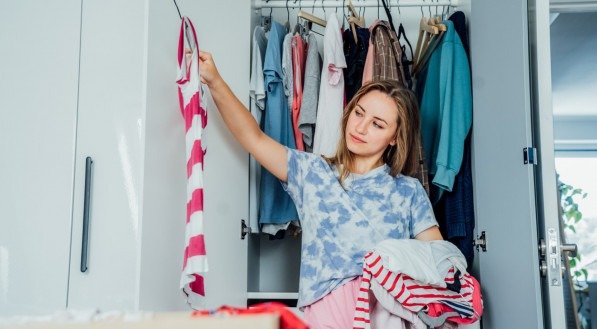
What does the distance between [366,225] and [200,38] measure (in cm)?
72

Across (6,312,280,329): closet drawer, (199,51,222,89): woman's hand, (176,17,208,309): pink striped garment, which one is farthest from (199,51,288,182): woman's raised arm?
(6,312,280,329): closet drawer

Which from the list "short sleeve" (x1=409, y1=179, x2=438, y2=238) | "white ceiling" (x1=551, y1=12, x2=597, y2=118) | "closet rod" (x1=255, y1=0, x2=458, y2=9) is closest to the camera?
"short sleeve" (x1=409, y1=179, x2=438, y2=238)

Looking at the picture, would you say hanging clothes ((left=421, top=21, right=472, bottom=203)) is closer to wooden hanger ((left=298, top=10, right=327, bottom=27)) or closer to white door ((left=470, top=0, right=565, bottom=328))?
white door ((left=470, top=0, right=565, bottom=328))

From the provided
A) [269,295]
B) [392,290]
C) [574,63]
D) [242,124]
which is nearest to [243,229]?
[269,295]

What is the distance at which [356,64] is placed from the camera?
2.23 metres

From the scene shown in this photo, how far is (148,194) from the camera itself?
132 cm

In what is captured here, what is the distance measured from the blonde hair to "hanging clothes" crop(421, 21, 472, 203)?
Result: 19 cm

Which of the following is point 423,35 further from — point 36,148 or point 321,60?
point 36,148

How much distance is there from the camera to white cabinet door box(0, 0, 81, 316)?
4.68ft

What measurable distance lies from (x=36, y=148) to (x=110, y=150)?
20 cm

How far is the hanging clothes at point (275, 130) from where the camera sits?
7.13 ft

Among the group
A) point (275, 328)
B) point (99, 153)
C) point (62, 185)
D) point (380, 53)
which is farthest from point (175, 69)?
point (275, 328)

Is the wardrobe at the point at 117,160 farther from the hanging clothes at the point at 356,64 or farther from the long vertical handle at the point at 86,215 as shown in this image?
the hanging clothes at the point at 356,64

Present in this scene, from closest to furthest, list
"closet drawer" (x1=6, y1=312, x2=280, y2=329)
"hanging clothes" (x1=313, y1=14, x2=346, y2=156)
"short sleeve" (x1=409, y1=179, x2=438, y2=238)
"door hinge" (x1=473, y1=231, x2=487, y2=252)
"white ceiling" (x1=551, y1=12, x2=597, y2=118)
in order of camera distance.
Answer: "closet drawer" (x1=6, y1=312, x2=280, y2=329), "short sleeve" (x1=409, y1=179, x2=438, y2=238), "door hinge" (x1=473, y1=231, x2=487, y2=252), "hanging clothes" (x1=313, y1=14, x2=346, y2=156), "white ceiling" (x1=551, y1=12, x2=597, y2=118)
